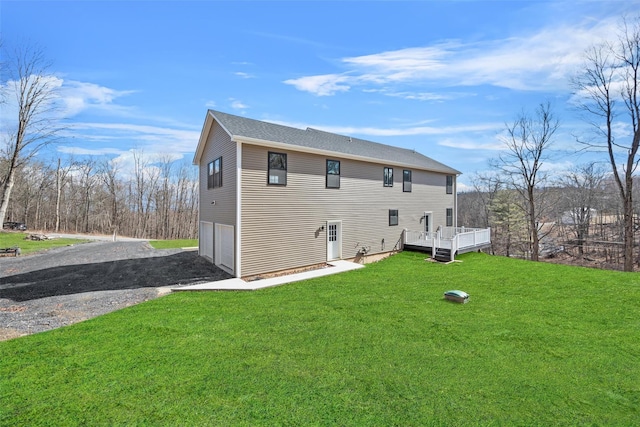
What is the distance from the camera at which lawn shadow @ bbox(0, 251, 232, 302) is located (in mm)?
8656

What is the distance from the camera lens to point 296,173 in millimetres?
11273

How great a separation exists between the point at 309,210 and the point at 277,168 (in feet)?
7.30

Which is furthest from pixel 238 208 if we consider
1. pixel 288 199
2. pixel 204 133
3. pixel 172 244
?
pixel 172 244

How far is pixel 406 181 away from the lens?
16.2m

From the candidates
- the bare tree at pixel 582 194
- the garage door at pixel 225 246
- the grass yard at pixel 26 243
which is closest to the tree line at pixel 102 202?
the grass yard at pixel 26 243

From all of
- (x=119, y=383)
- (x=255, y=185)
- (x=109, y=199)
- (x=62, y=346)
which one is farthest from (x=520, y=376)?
(x=109, y=199)

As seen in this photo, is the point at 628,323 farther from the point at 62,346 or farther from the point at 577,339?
the point at 62,346

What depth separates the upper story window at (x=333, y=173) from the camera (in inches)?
488

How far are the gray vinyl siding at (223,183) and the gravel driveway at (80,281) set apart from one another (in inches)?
89.9

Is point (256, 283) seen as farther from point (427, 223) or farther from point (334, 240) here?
point (427, 223)

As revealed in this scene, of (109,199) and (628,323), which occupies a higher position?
(109,199)

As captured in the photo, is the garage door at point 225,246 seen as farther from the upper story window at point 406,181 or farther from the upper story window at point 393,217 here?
the upper story window at point 406,181

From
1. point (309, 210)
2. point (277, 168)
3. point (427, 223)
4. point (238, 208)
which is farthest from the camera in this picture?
point (427, 223)

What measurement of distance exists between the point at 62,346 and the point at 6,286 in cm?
698
